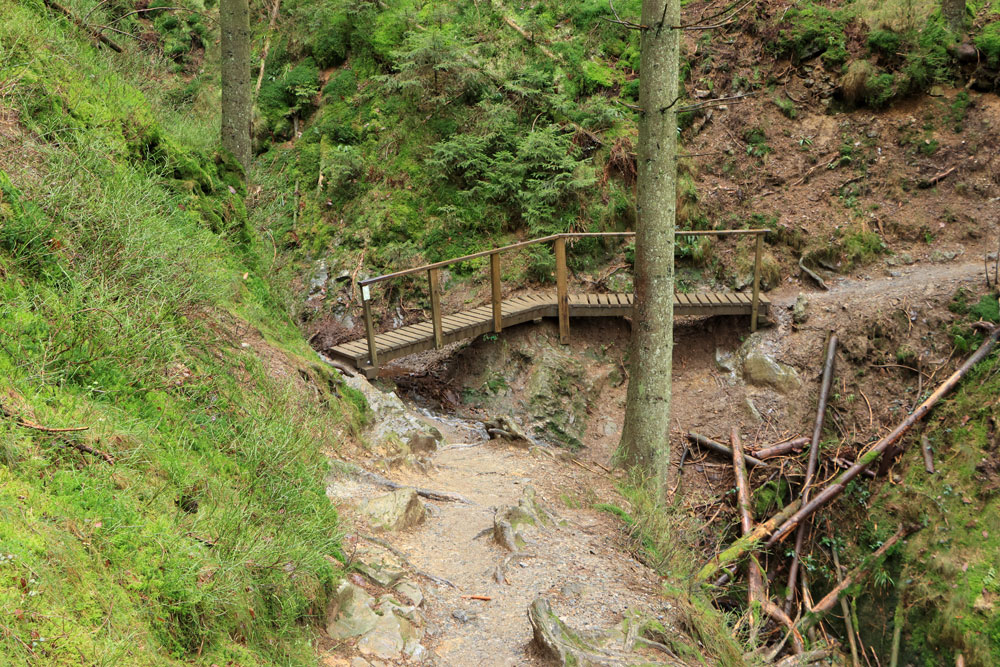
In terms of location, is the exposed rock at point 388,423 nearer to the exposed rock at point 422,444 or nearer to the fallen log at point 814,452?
the exposed rock at point 422,444

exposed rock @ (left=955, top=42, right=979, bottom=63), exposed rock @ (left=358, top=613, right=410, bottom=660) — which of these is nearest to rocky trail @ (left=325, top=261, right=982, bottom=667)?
exposed rock @ (left=358, top=613, right=410, bottom=660)

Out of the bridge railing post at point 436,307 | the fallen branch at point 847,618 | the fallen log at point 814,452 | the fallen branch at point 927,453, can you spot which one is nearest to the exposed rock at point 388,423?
the bridge railing post at point 436,307

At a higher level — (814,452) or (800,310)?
(800,310)

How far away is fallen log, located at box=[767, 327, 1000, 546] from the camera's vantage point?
8312 mm

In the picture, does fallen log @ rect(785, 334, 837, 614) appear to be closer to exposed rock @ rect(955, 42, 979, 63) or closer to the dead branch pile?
the dead branch pile

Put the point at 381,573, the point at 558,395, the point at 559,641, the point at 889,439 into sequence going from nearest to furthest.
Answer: the point at 559,641, the point at 381,573, the point at 889,439, the point at 558,395

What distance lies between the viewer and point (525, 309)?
1043 centimetres

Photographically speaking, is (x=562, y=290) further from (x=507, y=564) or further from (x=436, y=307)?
(x=507, y=564)

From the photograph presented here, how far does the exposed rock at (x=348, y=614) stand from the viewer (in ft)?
11.0

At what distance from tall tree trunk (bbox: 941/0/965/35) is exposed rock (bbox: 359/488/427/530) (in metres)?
12.6

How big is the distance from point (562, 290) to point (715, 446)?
3229 millimetres

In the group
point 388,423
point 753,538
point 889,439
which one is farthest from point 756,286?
point 388,423

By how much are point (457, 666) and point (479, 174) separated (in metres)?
10.0

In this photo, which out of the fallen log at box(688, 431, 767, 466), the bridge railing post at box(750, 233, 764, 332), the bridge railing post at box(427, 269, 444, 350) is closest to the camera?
the fallen log at box(688, 431, 767, 466)
